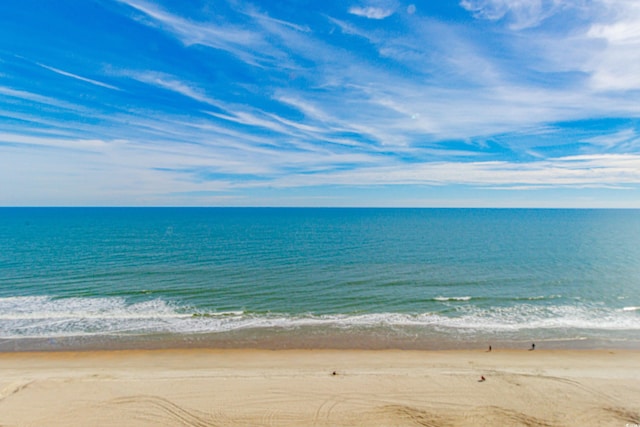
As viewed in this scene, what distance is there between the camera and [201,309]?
29.1 meters

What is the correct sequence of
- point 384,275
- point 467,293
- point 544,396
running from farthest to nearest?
point 384,275, point 467,293, point 544,396

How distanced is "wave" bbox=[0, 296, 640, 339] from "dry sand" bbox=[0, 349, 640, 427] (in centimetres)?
374

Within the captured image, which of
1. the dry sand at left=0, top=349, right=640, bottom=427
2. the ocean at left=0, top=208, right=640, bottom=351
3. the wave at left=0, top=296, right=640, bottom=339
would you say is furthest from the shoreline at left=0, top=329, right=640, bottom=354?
the dry sand at left=0, top=349, right=640, bottom=427

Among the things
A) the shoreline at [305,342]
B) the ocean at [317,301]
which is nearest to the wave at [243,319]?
the ocean at [317,301]

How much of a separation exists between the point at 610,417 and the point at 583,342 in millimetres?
10474

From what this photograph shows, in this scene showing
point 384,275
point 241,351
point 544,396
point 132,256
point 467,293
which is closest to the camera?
point 544,396

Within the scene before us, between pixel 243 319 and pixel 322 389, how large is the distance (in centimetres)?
1219

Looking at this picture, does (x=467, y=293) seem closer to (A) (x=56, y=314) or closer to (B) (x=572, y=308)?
(B) (x=572, y=308)

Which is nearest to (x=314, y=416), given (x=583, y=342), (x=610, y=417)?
(x=610, y=417)

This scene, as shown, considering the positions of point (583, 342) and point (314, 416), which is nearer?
point (314, 416)

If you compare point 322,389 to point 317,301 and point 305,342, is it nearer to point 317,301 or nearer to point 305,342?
point 305,342

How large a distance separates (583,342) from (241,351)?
923 inches

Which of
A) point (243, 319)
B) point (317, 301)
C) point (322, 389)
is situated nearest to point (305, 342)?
point (243, 319)

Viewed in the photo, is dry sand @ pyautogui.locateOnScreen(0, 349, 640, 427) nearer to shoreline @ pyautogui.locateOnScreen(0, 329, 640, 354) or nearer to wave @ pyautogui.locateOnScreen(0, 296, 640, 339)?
shoreline @ pyautogui.locateOnScreen(0, 329, 640, 354)
